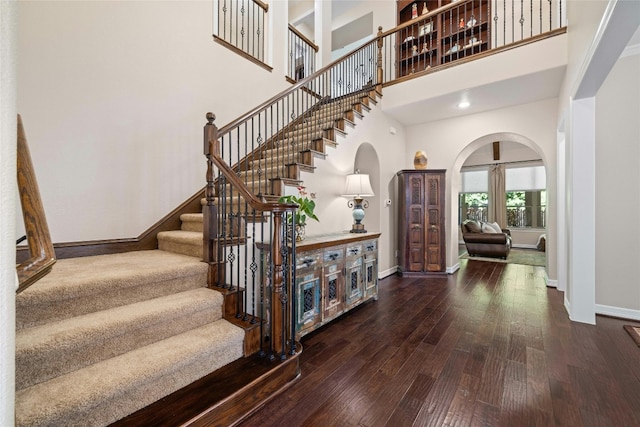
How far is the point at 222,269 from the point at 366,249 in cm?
183

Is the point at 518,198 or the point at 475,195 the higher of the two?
the point at 475,195

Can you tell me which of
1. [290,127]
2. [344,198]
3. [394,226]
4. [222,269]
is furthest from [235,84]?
[394,226]

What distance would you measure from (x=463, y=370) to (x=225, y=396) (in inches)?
65.0

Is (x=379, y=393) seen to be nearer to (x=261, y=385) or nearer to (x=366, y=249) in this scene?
(x=261, y=385)

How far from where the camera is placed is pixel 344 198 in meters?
4.12

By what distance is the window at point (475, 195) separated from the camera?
30.8ft

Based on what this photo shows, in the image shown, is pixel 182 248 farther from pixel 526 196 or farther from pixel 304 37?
pixel 526 196

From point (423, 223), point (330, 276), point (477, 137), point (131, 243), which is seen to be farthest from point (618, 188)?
point (131, 243)

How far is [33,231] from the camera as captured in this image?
1.05 m

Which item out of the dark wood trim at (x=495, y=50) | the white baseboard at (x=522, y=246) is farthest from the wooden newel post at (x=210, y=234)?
the white baseboard at (x=522, y=246)

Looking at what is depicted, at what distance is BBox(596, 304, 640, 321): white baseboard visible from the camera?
2.88 m

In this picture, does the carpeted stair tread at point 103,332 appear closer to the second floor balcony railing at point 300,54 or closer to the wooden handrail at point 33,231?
the wooden handrail at point 33,231

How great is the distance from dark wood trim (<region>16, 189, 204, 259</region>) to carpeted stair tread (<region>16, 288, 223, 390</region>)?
4.01 ft

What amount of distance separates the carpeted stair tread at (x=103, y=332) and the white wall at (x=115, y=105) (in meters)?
1.41
